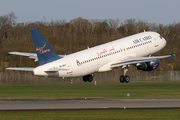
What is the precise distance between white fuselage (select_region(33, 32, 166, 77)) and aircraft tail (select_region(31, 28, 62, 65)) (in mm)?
683

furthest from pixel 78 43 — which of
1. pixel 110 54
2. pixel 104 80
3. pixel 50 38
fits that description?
pixel 110 54

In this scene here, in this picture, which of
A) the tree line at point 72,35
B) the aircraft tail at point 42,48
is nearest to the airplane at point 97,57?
the aircraft tail at point 42,48

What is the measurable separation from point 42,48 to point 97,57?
9.70 m

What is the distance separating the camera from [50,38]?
11319 cm

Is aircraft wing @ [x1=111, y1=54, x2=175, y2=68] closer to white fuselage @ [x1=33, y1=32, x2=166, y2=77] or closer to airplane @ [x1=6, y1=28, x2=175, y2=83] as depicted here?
airplane @ [x1=6, y1=28, x2=175, y2=83]

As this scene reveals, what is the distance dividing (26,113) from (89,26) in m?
100

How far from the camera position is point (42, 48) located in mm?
45156

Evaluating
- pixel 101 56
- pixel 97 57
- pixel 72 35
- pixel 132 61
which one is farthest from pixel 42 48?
pixel 72 35

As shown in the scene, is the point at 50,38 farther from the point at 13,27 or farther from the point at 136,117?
the point at 136,117

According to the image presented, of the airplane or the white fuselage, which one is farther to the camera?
the white fuselage

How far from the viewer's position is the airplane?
45531 millimetres

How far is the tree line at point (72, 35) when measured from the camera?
10231 centimetres

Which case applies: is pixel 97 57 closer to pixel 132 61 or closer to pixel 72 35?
pixel 132 61

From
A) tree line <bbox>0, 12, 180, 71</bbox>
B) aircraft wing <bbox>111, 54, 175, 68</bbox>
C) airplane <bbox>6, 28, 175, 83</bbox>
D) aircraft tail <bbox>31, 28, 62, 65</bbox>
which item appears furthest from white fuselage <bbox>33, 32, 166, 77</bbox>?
tree line <bbox>0, 12, 180, 71</bbox>
